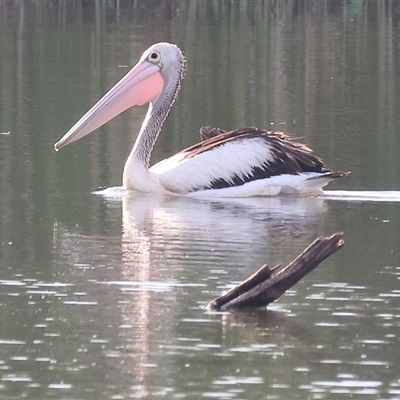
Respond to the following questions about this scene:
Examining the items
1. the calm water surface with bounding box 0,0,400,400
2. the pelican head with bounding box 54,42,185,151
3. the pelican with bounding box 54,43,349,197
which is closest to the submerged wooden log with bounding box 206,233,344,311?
the calm water surface with bounding box 0,0,400,400

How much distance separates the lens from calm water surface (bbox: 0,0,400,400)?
22.3 ft

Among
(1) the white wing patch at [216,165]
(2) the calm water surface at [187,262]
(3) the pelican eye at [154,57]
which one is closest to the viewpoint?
(2) the calm water surface at [187,262]

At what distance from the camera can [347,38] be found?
34.6 metres

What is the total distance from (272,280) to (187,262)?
1588 millimetres

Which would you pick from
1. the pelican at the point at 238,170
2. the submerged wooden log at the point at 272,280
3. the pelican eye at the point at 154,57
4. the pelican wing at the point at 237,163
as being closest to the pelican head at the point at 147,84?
the pelican eye at the point at 154,57

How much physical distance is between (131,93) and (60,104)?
254 inches

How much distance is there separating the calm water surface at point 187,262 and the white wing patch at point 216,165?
27 centimetres

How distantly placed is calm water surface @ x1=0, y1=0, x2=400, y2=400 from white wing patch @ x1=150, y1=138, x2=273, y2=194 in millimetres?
267

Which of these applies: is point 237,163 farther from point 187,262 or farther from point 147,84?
point 187,262

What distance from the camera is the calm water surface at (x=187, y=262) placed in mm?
6805

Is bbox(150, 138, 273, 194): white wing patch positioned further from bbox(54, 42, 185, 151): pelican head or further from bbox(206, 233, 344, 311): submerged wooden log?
bbox(206, 233, 344, 311): submerged wooden log

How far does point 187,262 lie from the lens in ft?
30.7

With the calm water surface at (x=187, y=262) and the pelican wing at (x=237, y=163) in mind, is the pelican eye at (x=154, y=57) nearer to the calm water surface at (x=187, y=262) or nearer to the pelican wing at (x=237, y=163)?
the calm water surface at (x=187, y=262)

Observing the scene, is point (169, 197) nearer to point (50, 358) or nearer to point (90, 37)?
point (50, 358)
